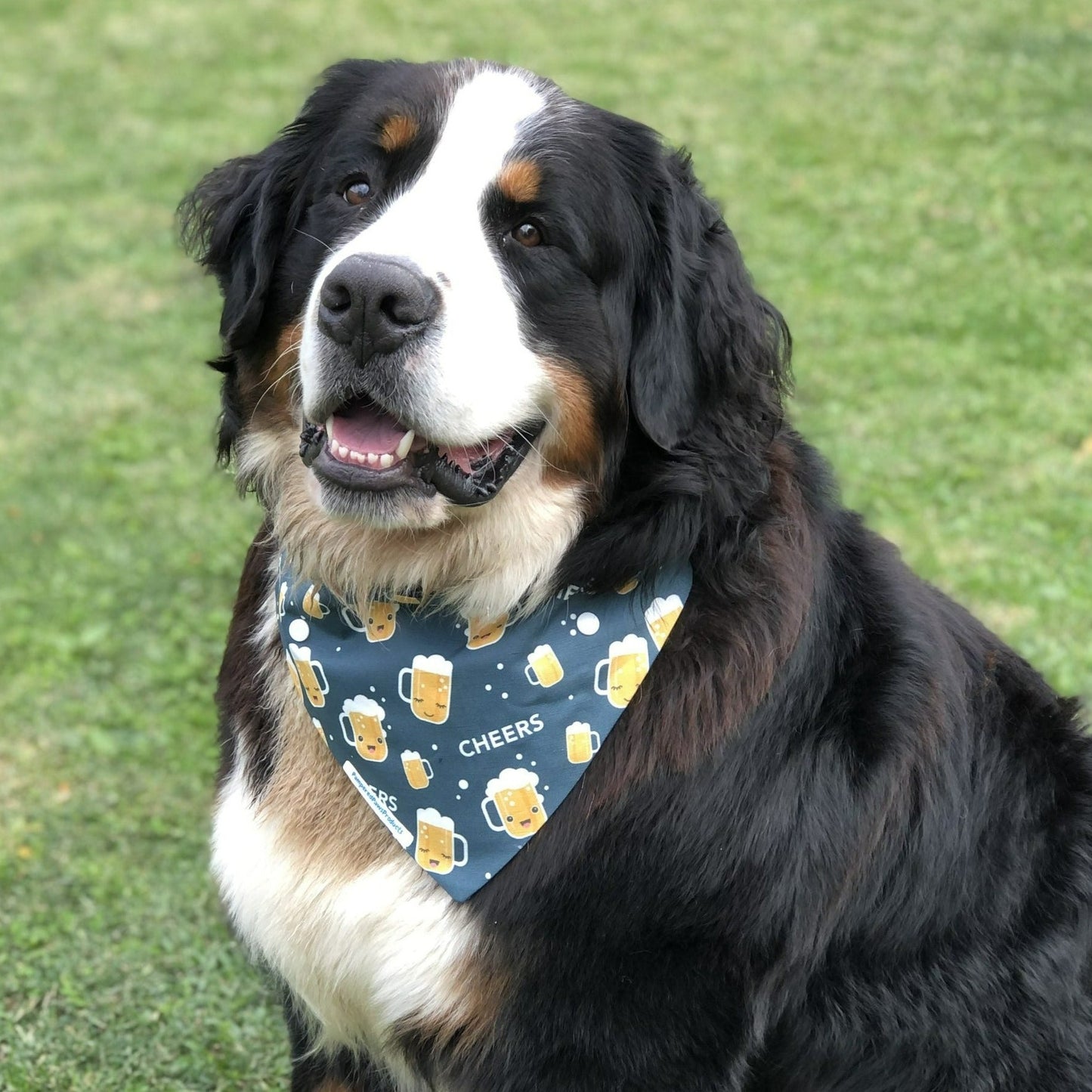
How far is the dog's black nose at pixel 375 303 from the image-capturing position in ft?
7.45

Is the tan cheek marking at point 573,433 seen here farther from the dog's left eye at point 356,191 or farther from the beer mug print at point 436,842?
the beer mug print at point 436,842

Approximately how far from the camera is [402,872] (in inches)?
102

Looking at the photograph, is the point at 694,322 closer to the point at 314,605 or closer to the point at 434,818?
the point at 314,605

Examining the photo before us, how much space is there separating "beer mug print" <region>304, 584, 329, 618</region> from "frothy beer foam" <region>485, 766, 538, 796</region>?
0.47 metres

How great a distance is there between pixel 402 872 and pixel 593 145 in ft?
4.60

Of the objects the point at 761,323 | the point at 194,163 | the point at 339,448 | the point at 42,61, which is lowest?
the point at 42,61

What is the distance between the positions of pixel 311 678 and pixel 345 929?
47cm

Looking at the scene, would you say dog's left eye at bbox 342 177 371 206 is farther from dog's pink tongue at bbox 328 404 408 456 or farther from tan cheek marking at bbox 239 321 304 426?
dog's pink tongue at bbox 328 404 408 456

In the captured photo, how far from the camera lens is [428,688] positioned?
8.65ft

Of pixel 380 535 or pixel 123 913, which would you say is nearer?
pixel 380 535

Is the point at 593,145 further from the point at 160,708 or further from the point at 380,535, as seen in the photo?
the point at 160,708

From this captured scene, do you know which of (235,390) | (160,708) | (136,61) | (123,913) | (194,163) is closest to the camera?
(235,390)

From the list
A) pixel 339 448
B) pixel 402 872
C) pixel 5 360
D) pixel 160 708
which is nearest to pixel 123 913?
pixel 160 708

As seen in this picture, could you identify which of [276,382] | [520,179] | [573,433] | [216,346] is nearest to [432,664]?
[573,433]
